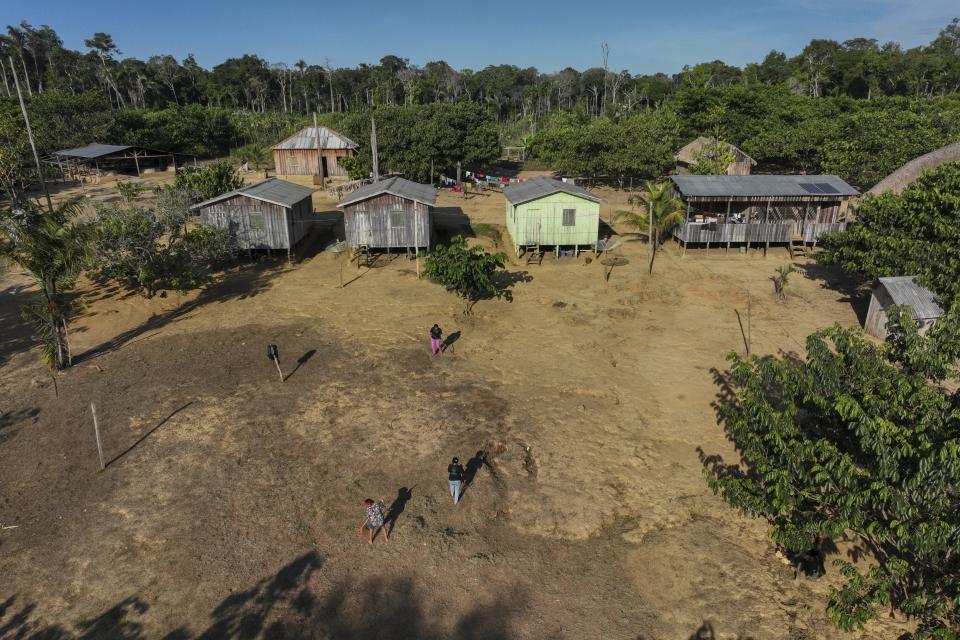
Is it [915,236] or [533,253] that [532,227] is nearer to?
[533,253]

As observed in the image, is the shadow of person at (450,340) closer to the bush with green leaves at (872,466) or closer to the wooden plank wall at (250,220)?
the bush with green leaves at (872,466)

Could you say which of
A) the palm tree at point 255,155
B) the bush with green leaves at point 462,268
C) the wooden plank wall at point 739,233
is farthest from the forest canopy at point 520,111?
the bush with green leaves at point 462,268

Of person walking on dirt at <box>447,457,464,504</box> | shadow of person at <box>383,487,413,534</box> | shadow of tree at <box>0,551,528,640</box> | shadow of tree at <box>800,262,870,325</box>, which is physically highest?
shadow of tree at <box>800,262,870,325</box>

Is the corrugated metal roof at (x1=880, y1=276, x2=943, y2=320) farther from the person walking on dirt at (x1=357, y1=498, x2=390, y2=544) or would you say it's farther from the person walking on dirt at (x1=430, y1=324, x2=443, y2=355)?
the person walking on dirt at (x1=357, y1=498, x2=390, y2=544)

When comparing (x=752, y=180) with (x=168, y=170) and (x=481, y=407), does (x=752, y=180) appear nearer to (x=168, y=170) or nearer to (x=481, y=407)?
(x=481, y=407)

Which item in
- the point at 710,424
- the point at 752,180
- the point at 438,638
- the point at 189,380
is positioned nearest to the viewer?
the point at 438,638

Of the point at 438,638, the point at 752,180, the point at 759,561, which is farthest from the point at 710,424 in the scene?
the point at 752,180

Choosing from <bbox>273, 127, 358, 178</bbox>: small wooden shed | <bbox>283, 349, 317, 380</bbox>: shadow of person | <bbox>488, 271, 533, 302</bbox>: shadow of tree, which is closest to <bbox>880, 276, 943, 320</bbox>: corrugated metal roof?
<bbox>488, 271, 533, 302</bbox>: shadow of tree

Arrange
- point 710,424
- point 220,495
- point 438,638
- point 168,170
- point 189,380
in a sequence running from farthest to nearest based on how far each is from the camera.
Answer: point 168,170
point 189,380
point 710,424
point 220,495
point 438,638

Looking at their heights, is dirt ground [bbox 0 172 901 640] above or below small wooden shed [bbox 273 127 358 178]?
below
